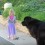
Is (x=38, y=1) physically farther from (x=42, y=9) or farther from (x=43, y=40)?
(x=43, y=40)

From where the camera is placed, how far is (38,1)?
21.0 m

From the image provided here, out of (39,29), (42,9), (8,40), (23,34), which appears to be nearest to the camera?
(39,29)

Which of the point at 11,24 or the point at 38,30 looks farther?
the point at 11,24

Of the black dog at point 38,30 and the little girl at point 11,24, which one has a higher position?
the little girl at point 11,24

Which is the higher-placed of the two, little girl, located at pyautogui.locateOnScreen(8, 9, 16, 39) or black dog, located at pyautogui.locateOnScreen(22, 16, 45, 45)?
little girl, located at pyautogui.locateOnScreen(8, 9, 16, 39)

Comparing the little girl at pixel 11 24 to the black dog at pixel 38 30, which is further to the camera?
the little girl at pixel 11 24

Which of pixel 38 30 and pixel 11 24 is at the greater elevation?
pixel 11 24

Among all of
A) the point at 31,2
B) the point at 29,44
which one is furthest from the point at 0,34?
the point at 31,2

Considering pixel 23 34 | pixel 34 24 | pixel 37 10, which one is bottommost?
pixel 34 24

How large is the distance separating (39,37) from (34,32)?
0.29 meters

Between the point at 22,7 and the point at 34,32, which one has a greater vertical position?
the point at 22,7

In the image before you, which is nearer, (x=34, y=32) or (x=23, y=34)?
(x=34, y=32)

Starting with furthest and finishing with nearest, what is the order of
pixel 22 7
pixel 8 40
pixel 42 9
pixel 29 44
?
pixel 22 7 → pixel 42 9 → pixel 8 40 → pixel 29 44

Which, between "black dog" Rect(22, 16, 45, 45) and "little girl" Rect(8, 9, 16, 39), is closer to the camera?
"black dog" Rect(22, 16, 45, 45)
